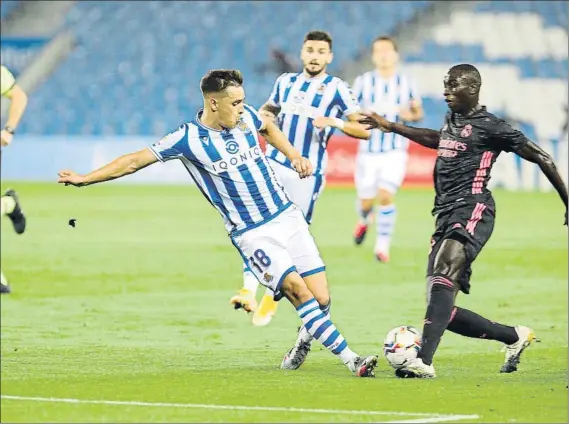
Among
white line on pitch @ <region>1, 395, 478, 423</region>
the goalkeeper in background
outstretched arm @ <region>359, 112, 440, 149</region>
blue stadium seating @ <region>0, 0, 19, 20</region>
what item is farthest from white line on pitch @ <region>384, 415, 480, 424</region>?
blue stadium seating @ <region>0, 0, 19, 20</region>

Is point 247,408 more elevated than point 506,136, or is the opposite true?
point 506,136

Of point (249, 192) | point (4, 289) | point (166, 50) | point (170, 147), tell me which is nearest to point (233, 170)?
point (249, 192)

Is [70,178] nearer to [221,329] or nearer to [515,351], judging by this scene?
[515,351]

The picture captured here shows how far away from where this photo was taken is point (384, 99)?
17.4 metres

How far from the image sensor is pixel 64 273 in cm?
1495

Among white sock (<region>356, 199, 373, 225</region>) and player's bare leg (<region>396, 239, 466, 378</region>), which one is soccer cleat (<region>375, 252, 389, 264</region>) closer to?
white sock (<region>356, 199, 373, 225</region>)

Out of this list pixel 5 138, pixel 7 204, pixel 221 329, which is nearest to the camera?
pixel 221 329

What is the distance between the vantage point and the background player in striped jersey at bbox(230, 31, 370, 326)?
11.0m

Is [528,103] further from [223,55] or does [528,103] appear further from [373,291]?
[373,291]

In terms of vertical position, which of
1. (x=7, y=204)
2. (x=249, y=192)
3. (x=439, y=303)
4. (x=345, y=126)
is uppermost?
(x=345, y=126)

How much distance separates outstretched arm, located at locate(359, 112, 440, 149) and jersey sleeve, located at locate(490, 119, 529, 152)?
464mm

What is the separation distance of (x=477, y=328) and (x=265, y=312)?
119 inches

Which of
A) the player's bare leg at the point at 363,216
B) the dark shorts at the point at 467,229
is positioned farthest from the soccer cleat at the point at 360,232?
the dark shorts at the point at 467,229

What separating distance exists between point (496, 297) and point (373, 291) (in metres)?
1.22
